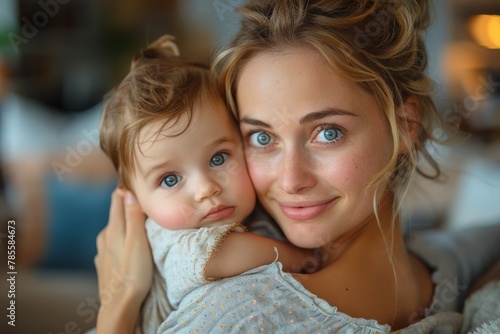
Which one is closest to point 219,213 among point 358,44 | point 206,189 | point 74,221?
point 206,189

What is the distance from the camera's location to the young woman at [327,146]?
0.69 m

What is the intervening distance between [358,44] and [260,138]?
162mm

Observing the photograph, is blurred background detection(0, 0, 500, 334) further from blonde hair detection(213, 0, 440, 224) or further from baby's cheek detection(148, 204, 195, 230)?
baby's cheek detection(148, 204, 195, 230)

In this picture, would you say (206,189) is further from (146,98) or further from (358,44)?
(358,44)

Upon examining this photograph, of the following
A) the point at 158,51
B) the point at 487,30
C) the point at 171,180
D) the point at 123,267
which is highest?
the point at 158,51

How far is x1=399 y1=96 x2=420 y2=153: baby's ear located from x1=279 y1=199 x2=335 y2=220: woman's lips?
0.42ft

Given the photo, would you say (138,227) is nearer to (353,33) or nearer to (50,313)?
(353,33)

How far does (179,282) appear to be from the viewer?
0.69 m

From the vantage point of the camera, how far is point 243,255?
70cm

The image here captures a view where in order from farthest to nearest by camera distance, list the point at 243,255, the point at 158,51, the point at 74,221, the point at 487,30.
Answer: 1. the point at 487,30
2. the point at 74,221
3. the point at 158,51
4. the point at 243,255

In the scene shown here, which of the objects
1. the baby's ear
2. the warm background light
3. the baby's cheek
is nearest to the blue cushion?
the baby's cheek

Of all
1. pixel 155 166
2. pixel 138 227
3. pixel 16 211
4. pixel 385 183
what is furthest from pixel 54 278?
pixel 385 183

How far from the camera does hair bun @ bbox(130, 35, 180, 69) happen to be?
0.79 meters

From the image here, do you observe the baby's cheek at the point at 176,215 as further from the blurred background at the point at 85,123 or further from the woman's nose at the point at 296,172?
the blurred background at the point at 85,123
